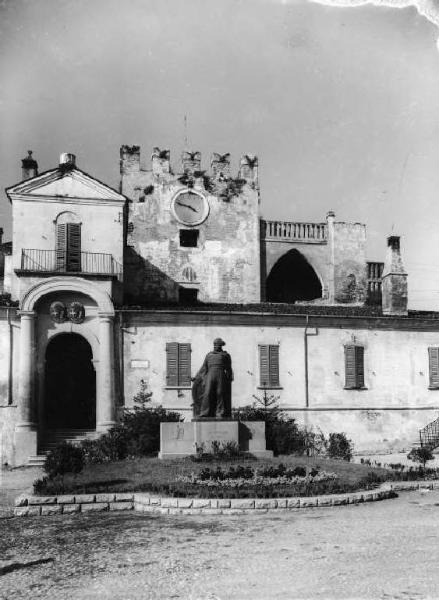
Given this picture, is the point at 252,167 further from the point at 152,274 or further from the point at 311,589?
the point at 311,589

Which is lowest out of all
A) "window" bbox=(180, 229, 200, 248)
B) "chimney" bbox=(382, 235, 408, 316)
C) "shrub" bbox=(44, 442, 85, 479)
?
"shrub" bbox=(44, 442, 85, 479)

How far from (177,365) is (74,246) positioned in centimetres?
736

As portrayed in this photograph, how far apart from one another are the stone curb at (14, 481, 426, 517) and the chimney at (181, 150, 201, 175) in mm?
33131

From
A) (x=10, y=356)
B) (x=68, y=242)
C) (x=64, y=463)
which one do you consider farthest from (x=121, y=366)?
(x=64, y=463)

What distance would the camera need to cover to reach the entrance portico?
29844 millimetres

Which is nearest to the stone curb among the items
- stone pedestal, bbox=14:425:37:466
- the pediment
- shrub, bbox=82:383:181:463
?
shrub, bbox=82:383:181:463

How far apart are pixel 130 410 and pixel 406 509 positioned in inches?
718

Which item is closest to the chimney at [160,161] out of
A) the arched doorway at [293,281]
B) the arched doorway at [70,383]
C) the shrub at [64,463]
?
the arched doorway at [293,281]

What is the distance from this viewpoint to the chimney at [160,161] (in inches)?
1807

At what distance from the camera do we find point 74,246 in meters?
33.8

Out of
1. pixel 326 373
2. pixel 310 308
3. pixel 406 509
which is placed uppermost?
pixel 310 308

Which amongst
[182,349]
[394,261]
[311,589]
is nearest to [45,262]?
[182,349]

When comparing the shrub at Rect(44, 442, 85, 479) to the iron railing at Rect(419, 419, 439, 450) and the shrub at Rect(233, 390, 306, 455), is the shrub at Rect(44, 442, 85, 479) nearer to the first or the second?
the shrub at Rect(233, 390, 306, 455)

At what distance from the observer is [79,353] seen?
33.8 metres
